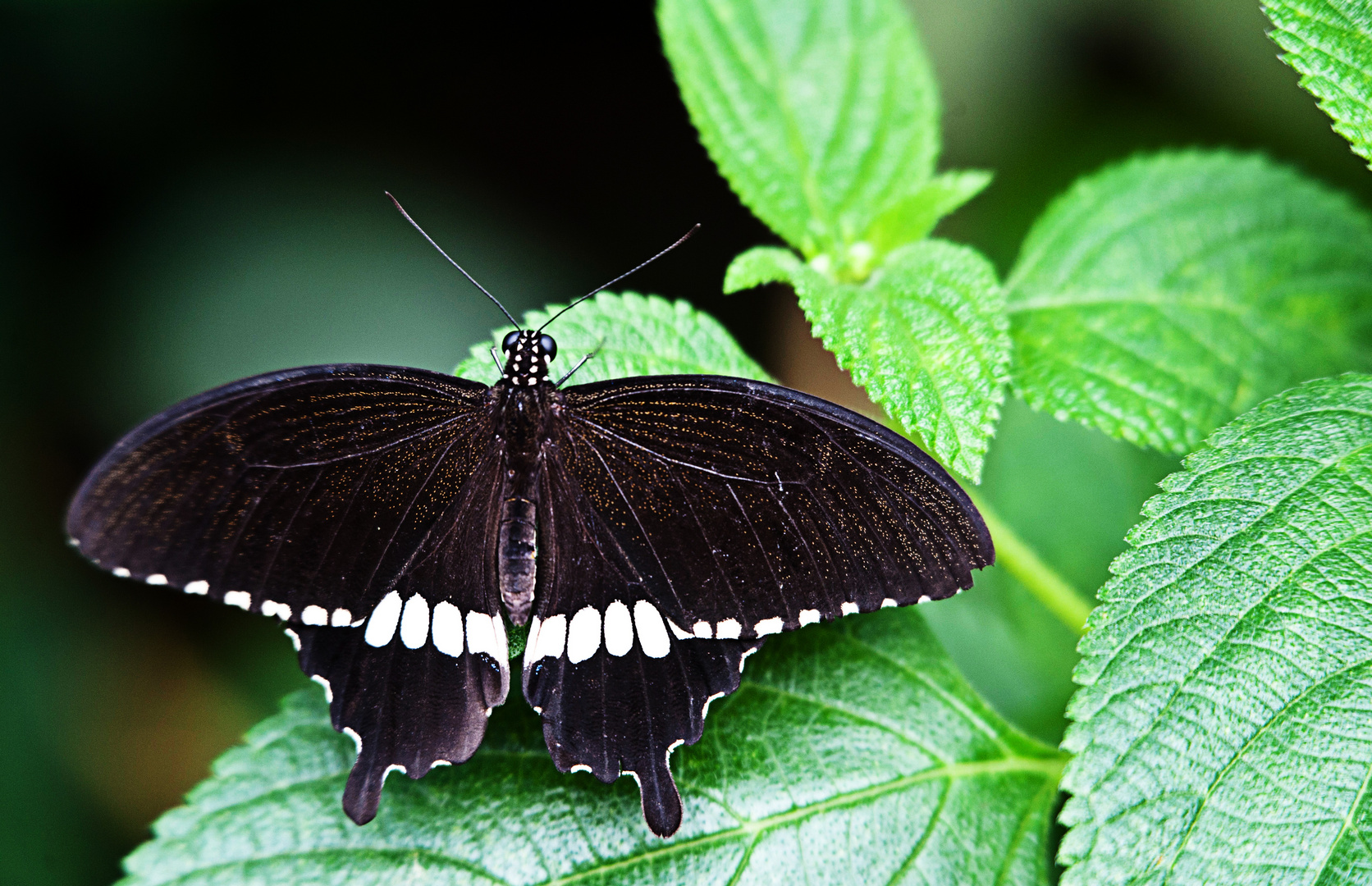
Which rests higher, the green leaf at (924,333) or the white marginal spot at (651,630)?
the green leaf at (924,333)

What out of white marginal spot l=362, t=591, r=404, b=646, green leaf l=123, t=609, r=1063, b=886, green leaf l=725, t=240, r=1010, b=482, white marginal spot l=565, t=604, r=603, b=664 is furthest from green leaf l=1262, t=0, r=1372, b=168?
white marginal spot l=362, t=591, r=404, b=646

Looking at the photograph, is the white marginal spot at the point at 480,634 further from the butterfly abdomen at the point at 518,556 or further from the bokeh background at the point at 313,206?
the bokeh background at the point at 313,206

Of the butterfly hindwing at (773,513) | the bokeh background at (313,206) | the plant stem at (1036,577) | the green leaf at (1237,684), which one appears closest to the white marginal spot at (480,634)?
the butterfly hindwing at (773,513)

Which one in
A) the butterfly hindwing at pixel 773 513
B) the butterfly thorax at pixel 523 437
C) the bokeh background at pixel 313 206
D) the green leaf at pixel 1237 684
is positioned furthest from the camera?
the bokeh background at pixel 313 206

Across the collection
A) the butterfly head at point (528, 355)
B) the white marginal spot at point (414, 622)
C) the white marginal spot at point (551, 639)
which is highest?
the butterfly head at point (528, 355)

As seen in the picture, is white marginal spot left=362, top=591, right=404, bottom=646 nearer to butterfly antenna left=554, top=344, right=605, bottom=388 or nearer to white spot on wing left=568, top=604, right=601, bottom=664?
white spot on wing left=568, top=604, right=601, bottom=664

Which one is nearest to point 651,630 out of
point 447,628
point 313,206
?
point 447,628

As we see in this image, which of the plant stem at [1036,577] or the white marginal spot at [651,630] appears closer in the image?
the white marginal spot at [651,630]
